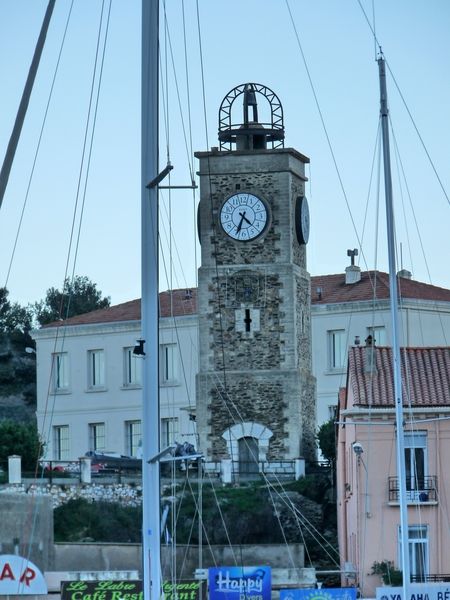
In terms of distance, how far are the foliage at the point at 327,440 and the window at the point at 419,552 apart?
16385 mm

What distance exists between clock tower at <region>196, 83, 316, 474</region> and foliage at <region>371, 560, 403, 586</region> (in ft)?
56.9

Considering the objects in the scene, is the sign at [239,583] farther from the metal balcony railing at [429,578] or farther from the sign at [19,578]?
the sign at [19,578]

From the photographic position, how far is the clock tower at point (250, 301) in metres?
73.1

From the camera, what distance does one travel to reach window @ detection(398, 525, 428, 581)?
54.5 m

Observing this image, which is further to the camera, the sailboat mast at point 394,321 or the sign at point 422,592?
the sign at point 422,592

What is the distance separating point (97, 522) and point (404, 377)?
43.9 ft

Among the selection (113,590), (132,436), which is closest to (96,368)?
(132,436)

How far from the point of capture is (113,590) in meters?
51.7

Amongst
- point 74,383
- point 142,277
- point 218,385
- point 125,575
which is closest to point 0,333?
point 74,383

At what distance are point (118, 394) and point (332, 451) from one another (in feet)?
59.0

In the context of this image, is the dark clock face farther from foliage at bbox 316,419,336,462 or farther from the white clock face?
foliage at bbox 316,419,336,462

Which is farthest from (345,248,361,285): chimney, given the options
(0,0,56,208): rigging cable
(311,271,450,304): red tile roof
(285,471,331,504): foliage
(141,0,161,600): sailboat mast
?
(0,0,56,208): rigging cable

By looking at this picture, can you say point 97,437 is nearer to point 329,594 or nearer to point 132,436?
point 132,436

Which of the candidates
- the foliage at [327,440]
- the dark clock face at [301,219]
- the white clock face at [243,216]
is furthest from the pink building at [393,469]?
the dark clock face at [301,219]
